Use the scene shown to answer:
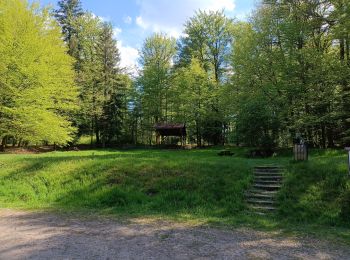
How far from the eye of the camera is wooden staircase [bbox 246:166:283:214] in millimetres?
10672

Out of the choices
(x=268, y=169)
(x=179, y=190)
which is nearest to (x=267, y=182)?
(x=268, y=169)

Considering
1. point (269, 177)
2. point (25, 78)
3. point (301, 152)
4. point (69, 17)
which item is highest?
point (69, 17)

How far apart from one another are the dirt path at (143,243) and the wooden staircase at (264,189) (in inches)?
95.9

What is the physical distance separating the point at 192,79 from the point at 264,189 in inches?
967

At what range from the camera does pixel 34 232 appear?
830 centimetres

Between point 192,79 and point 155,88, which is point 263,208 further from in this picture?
point 155,88

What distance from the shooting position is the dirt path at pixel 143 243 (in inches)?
260

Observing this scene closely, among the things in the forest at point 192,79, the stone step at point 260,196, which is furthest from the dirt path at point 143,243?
the forest at point 192,79

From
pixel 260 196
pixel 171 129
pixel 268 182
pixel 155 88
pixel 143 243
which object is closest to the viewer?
pixel 143 243

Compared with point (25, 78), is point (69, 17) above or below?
above

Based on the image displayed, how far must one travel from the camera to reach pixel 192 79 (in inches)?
1390

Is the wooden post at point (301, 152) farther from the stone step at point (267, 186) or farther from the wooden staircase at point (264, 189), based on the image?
the stone step at point (267, 186)

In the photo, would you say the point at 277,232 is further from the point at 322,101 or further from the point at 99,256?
the point at 322,101

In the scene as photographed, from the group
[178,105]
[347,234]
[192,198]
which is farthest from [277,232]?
[178,105]
